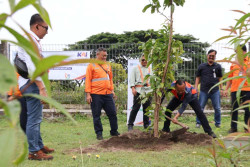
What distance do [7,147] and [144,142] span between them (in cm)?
462

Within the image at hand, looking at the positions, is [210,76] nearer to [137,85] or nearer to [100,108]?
[137,85]

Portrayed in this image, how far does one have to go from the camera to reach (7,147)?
0.40m

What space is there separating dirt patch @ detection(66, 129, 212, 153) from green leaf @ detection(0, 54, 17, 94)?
412cm

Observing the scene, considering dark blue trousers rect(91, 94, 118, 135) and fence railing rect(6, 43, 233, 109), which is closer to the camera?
dark blue trousers rect(91, 94, 118, 135)

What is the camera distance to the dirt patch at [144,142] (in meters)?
4.58

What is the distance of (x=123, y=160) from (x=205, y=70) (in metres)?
3.94

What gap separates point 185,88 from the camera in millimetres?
5520

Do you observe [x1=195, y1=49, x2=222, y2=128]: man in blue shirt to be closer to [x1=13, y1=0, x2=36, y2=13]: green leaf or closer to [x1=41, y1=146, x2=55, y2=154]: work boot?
[x1=41, y1=146, x2=55, y2=154]: work boot

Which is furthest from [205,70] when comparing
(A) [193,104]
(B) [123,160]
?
(B) [123,160]

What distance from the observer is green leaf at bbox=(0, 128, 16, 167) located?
1.29 feet

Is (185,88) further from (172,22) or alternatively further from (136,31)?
(136,31)

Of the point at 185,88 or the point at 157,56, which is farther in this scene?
the point at 185,88

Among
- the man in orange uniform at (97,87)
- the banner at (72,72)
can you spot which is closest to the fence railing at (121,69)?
the banner at (72,72)

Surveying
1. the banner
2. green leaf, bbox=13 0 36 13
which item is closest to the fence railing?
the banner
